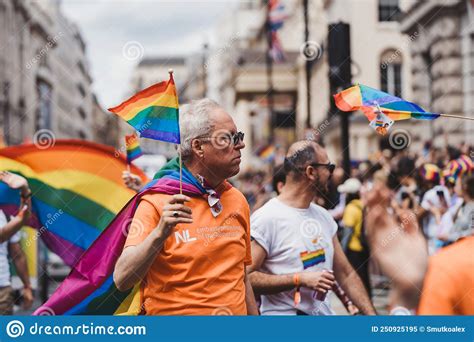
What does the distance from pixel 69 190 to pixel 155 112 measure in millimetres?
2323

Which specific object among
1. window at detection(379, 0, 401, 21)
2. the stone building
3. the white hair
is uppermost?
window at detection(379, 0, 401, 21)

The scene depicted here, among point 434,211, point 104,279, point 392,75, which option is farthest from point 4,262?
point 392,75

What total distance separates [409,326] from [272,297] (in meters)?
1.09

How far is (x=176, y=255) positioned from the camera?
381cm

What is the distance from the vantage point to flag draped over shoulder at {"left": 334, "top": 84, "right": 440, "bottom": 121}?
4.38 metres

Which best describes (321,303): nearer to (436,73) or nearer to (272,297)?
(272,297)

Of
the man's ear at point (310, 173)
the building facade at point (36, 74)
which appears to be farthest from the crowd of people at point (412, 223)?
the building facade at point (36, 74)

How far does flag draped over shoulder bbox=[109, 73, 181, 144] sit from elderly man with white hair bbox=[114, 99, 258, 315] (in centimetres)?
18

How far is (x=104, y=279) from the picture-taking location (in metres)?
4.34

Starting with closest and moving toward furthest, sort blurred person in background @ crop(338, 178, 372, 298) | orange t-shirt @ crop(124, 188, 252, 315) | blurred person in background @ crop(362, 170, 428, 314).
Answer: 1. blurred person in background @ crop(362, 170, 428, 314)
2. orange t-shirt @ crop(124, 188, 252, 315)
3. blurred person in background @ crop(338, 178, 372, 298)

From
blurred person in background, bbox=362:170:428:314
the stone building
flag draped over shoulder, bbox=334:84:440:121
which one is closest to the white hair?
flag draped over shoulder, bbox=334:84:440:121

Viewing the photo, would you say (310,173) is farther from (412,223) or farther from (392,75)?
(392,75)

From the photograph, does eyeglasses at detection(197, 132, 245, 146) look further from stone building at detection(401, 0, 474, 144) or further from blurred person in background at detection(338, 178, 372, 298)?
stone building at detection(401, 0, 474, 144)

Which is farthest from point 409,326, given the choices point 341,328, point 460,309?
point 460,309
